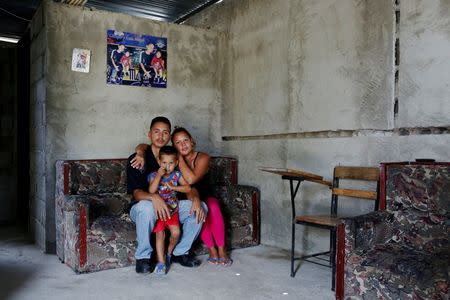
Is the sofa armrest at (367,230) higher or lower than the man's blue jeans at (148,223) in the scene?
higher

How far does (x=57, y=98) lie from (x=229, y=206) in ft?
6.62

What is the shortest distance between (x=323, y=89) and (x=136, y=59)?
2075mm

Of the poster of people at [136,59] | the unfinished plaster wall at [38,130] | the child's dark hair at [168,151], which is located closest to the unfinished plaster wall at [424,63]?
the child's dark hair at [168,151]

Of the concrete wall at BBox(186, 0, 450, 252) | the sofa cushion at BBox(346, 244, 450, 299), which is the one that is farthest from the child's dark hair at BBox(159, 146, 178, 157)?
the sofa cushion at BBox(346, 244, 450, 299)

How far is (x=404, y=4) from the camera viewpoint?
10.0ft

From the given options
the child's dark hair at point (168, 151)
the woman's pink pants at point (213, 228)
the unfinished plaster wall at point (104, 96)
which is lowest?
the woman's pink pants at point (213, 228)

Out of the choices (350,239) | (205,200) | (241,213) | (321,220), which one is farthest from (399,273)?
(241,213)

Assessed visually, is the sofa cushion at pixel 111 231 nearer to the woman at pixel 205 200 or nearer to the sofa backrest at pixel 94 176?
the sofa backrest at pixel 94 176

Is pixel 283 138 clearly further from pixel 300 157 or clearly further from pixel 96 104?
pixel 96 104

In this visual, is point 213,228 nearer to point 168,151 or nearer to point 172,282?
point 172,282

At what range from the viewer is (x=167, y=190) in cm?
338

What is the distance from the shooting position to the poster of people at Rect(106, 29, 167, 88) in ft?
14.4

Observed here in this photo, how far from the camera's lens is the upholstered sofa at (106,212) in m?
3.25

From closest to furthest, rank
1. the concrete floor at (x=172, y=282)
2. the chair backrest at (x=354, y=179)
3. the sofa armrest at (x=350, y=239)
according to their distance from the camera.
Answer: the sofa armrest at (x=350, y=239) → the concrete floor at (x=172, y=282) → the chair backrest at (x=354, y=179)
